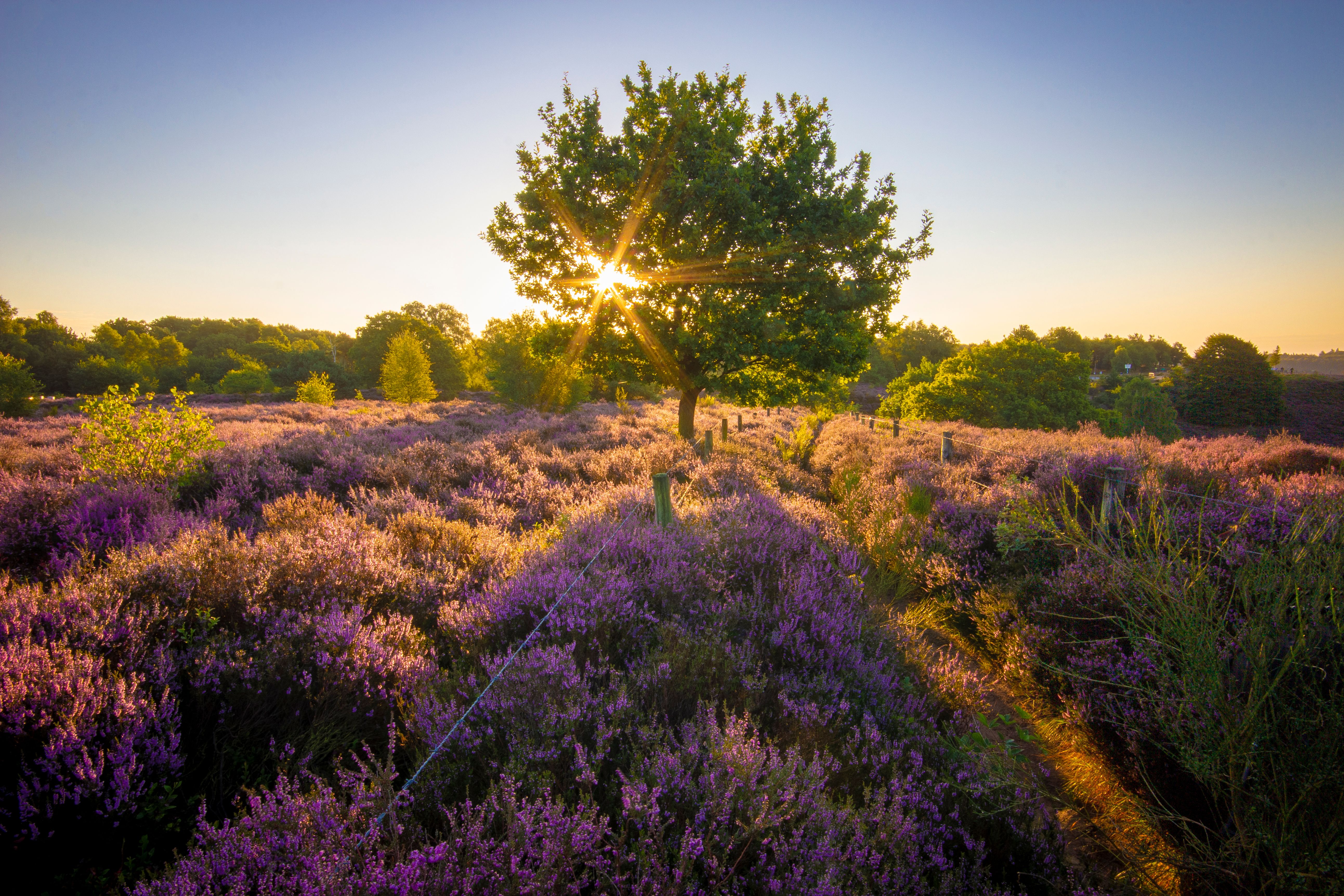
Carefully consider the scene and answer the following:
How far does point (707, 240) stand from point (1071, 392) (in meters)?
27.3

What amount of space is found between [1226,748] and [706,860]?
261cm

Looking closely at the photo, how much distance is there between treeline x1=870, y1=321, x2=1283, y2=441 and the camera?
26000 mm

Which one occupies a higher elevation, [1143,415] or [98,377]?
[98,377]

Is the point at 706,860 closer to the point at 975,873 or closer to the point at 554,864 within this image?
the point at 554,864

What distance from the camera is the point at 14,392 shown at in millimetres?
19219

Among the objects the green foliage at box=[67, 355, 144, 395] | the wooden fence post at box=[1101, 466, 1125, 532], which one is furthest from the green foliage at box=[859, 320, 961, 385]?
the green foliage at box=[67, 355, 144, 395]

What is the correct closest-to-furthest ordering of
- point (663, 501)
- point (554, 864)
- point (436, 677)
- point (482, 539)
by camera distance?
point (554, 864), point (436, 677), point (482, 539), point (663, 501)

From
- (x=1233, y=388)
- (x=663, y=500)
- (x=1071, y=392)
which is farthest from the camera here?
(x=1233, y=388)

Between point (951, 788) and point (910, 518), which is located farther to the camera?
point (910, 518)

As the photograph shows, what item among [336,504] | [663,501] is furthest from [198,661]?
[336,504]

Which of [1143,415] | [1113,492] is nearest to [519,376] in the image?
[1113,492]

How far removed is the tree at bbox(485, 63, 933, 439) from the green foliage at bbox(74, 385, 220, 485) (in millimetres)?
7640

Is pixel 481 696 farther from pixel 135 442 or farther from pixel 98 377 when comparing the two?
pixel 98 377

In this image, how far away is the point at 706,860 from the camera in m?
1.73
